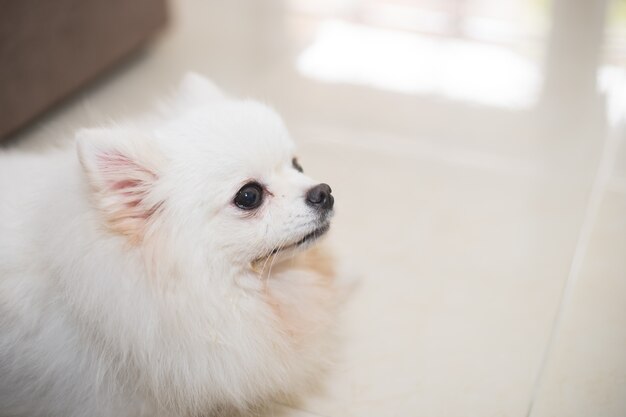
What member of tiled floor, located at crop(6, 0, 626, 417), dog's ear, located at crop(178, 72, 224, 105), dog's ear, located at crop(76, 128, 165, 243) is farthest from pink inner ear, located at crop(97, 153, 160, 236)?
tiled floor, located at crop(6, 0, 626, 417)

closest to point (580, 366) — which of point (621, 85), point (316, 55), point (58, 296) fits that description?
point (58, 296)

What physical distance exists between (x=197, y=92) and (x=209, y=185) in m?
0.31

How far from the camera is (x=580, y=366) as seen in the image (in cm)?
158

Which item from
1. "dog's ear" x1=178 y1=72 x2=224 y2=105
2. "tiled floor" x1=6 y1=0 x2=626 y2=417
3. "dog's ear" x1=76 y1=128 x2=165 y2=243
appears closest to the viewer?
"dog's ear" x1=76 y1=128 x2=165 y2=243

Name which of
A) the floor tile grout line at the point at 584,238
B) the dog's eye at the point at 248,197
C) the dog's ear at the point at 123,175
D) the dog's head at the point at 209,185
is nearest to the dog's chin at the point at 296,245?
the dog's head at the point at 209,185

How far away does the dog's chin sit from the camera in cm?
131

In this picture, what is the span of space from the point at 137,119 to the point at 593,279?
130cm

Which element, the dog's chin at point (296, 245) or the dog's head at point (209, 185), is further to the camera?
the dog's chin at point (296, 245)

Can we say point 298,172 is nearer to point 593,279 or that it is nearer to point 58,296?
point 58,296

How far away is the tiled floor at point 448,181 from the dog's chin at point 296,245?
0.40m

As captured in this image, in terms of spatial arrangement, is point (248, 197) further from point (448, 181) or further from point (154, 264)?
point (448, 181)

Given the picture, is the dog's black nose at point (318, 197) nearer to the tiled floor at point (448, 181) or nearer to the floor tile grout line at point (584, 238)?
the tiled floor at point (448, 181)

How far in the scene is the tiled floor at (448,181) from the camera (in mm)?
1588

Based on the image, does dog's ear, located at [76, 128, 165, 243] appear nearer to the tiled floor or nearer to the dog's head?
the dog's head
